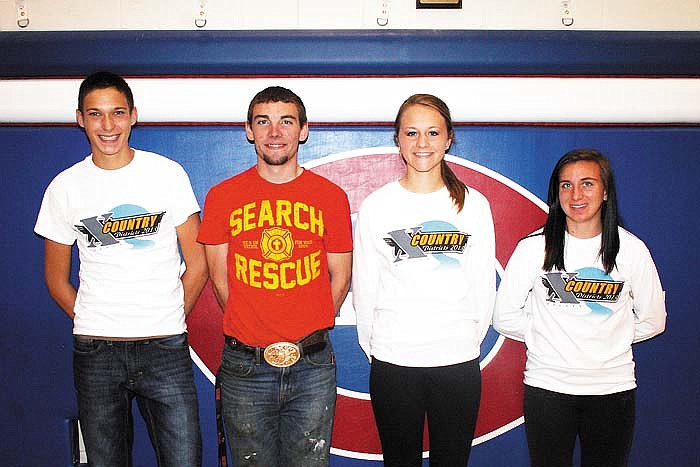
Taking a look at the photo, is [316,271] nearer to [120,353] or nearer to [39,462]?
[120,353]

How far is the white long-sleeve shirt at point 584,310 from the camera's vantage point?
5.55 ft

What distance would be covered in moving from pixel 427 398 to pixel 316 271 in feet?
1.52

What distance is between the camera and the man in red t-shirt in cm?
165

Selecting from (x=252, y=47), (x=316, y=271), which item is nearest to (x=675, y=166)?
(x=316, y=271)

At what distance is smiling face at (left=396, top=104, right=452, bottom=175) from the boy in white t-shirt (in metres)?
0.65

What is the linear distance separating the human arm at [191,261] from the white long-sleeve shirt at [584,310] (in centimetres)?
91

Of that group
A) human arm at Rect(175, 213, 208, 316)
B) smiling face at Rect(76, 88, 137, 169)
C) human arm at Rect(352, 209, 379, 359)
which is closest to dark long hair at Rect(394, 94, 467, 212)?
human arm at Rect(352, 209, 379, 359)

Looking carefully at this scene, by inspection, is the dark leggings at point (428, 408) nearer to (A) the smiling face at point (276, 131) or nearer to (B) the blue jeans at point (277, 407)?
(B) the blue jeans at point (277, 407)

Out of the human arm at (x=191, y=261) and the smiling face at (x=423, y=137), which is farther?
the human arm at (x=191, y=261)

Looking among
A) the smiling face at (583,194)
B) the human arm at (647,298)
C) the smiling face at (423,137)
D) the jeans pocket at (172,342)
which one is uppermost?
the smiling face at (423,137)

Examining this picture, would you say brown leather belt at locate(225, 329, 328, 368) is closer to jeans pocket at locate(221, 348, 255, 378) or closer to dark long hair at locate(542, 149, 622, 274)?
jeans pocket at locate(221, 348, 255, 378)

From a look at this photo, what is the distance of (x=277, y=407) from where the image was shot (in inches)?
65.5

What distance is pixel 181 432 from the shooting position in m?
1.73

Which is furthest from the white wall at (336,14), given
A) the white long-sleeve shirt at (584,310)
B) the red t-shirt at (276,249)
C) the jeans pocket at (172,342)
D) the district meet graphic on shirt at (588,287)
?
the jeans pocket at (172,342)
